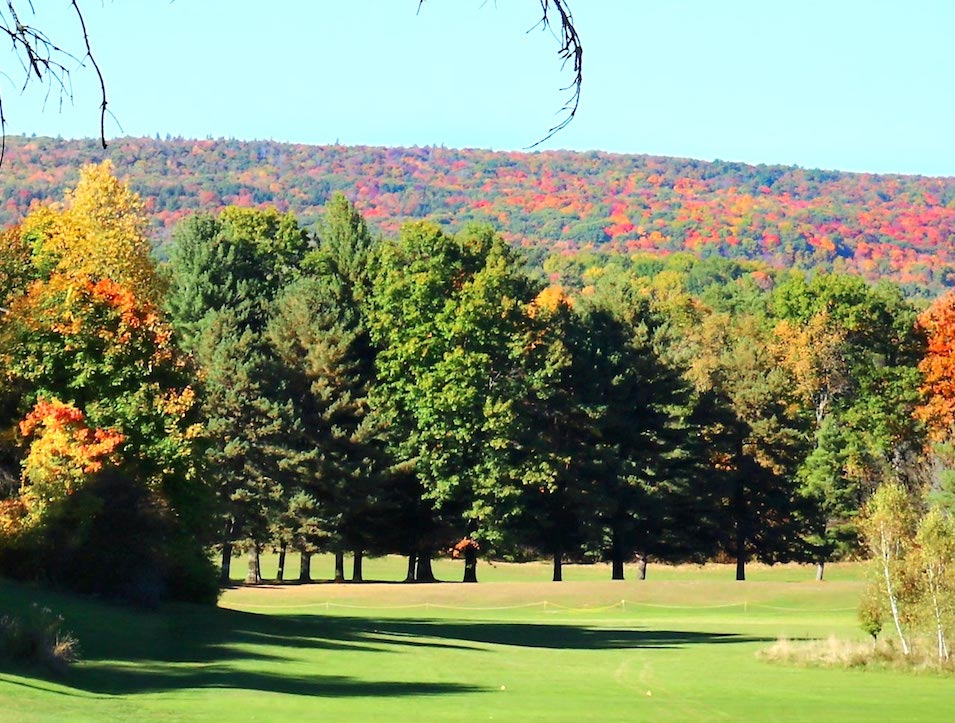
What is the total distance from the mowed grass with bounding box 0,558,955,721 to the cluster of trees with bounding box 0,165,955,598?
5.50m

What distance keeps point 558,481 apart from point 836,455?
14.6 meters

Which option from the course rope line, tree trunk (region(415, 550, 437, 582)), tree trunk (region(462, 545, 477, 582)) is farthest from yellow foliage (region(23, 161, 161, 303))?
tree trunk (region(462, 545, 477, 582))

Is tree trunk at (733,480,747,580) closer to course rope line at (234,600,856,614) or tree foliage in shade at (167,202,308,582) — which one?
course rope line at (234,600,856,614)

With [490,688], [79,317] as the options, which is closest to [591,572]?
[79,317]

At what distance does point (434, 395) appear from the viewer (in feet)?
195

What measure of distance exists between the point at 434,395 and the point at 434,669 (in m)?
30.3

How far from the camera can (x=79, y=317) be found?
3966cm

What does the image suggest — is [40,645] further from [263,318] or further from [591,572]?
[591,572]

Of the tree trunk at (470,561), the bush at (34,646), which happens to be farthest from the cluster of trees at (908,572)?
the tree trunk at (470,561)

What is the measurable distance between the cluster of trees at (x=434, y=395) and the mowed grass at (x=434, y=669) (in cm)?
550

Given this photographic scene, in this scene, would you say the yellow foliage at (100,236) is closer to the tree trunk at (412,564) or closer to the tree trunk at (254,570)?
the tree trunk at (254,570)

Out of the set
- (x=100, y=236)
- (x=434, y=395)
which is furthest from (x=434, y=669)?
(x=434, y=395)

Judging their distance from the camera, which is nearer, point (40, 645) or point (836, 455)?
point (40, 645)

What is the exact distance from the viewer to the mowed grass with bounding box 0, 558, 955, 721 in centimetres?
2170
